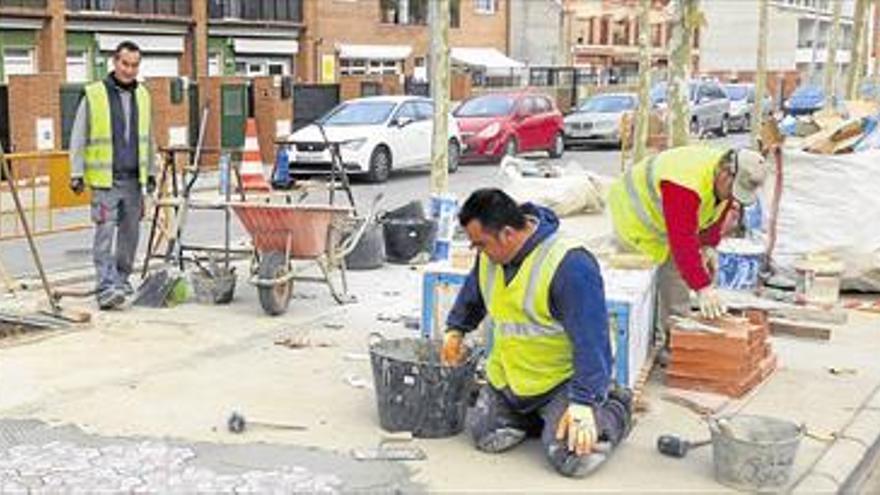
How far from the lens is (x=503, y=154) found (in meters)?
26.4

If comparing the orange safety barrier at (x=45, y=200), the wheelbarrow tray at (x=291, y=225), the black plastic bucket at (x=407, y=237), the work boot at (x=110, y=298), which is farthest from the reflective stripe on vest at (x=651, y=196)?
the orange safety barrier at (x=45, y=200)

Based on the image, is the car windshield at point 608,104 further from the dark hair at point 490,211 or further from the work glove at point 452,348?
the dark hair at point 490,211

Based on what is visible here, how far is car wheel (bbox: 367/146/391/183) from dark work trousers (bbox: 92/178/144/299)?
40.6 feet

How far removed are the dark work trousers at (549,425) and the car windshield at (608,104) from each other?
88.8ft

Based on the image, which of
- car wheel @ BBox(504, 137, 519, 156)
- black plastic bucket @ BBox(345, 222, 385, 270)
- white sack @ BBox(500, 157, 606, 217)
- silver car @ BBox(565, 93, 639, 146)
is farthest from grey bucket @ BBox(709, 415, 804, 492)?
silver car @ BBox(565, 93, 639, 146)

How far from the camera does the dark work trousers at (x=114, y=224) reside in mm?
9484

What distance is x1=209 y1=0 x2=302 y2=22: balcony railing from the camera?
36531mm

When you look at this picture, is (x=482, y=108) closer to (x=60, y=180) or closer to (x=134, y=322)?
(x=60, y=180)

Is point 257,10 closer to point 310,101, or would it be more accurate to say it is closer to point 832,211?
point 310,101

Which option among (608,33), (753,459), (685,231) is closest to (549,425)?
(753,459)

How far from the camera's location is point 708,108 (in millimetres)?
37281

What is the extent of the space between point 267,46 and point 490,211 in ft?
113

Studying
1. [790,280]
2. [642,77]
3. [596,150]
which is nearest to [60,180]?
[642,77]

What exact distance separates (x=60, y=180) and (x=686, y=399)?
1093 cm
